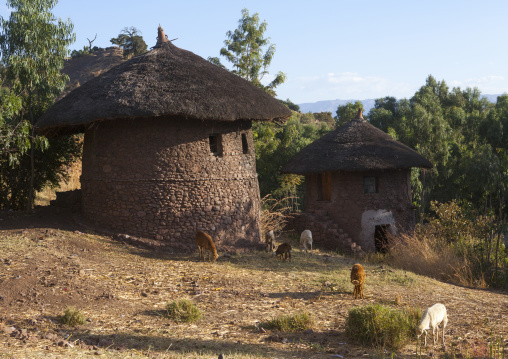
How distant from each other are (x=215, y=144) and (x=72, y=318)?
6585mm

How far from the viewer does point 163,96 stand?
10.7m

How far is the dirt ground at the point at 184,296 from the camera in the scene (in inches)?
223

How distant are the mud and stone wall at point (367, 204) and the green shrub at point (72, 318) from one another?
1051cm

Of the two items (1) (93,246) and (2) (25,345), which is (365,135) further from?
(2) (25,345)

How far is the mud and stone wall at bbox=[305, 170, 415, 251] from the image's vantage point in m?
15.2

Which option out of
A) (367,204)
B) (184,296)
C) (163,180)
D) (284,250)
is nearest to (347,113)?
(367,204)

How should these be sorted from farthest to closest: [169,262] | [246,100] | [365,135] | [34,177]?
[365,135] < [34,177] < [246,100] < [169,262]

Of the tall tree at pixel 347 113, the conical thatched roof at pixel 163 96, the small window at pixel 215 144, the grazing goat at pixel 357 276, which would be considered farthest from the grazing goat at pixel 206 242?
the tall tree at pixel 347 113

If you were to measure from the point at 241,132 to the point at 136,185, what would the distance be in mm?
3014

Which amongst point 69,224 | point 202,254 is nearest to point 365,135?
point 202,254

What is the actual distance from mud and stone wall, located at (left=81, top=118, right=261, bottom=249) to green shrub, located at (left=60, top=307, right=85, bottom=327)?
473 cm

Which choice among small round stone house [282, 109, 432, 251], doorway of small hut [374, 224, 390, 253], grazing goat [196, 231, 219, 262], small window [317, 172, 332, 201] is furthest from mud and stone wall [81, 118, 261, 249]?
doorway of small hut [374, 224, 390, 253]

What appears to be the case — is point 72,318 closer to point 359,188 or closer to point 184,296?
point 184,296

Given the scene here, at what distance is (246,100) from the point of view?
11.8 metres
